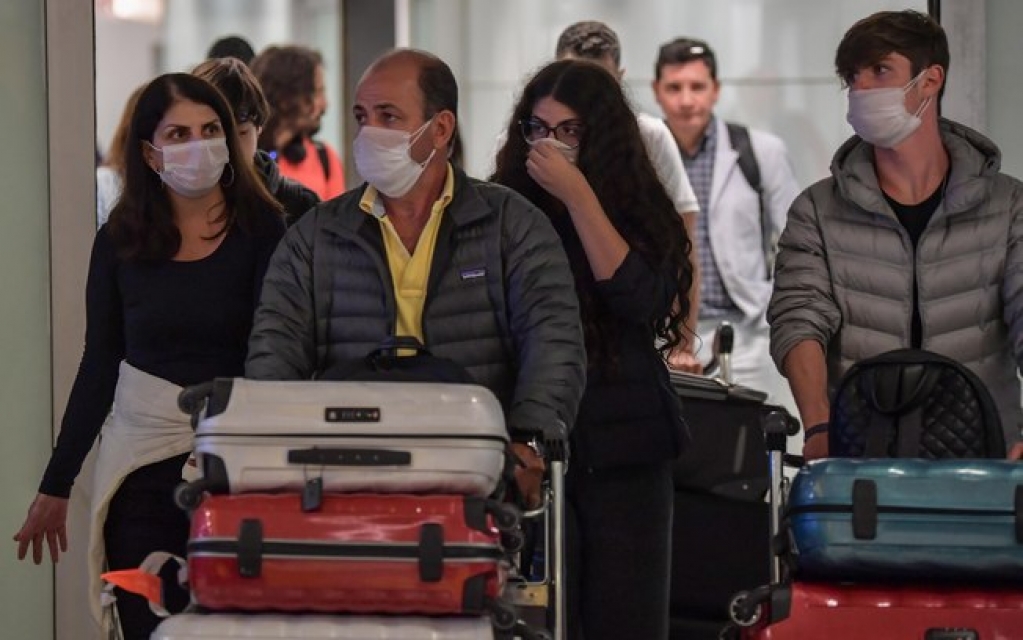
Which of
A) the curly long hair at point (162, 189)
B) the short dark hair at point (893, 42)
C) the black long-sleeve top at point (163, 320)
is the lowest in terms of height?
the black long-sleeve top at point (163, 320)

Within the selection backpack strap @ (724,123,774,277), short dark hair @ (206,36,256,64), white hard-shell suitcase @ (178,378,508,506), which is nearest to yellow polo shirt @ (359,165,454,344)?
white hard-shell suitcase @ (178,378,508,506)

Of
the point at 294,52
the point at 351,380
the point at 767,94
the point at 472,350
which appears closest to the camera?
the point at 351,380

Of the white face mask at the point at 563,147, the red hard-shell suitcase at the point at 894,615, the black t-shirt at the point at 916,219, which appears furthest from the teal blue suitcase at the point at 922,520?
the white face mask at the point at 563,147

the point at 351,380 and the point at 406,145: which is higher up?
the point at 406,145

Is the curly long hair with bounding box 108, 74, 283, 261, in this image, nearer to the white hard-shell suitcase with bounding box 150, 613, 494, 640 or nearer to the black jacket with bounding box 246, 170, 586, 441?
the black jacket with bounding box 246, 170, 586, 441

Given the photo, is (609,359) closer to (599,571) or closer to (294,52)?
(599,571)

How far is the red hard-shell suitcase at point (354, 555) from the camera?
12.2 ft

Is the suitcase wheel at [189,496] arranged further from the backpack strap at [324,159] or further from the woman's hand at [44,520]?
the backpack strap at [324,159]

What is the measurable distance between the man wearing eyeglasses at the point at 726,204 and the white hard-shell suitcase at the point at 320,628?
4392 millimetres

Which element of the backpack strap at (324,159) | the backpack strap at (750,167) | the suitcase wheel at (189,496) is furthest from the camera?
the backpack strap at (750,167)

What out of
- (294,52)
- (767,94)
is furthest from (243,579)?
(767,94)

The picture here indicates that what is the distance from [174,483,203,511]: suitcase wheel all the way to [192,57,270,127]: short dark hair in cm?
199

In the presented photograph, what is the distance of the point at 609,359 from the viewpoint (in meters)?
4.80

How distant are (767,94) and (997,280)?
555 centimetres
